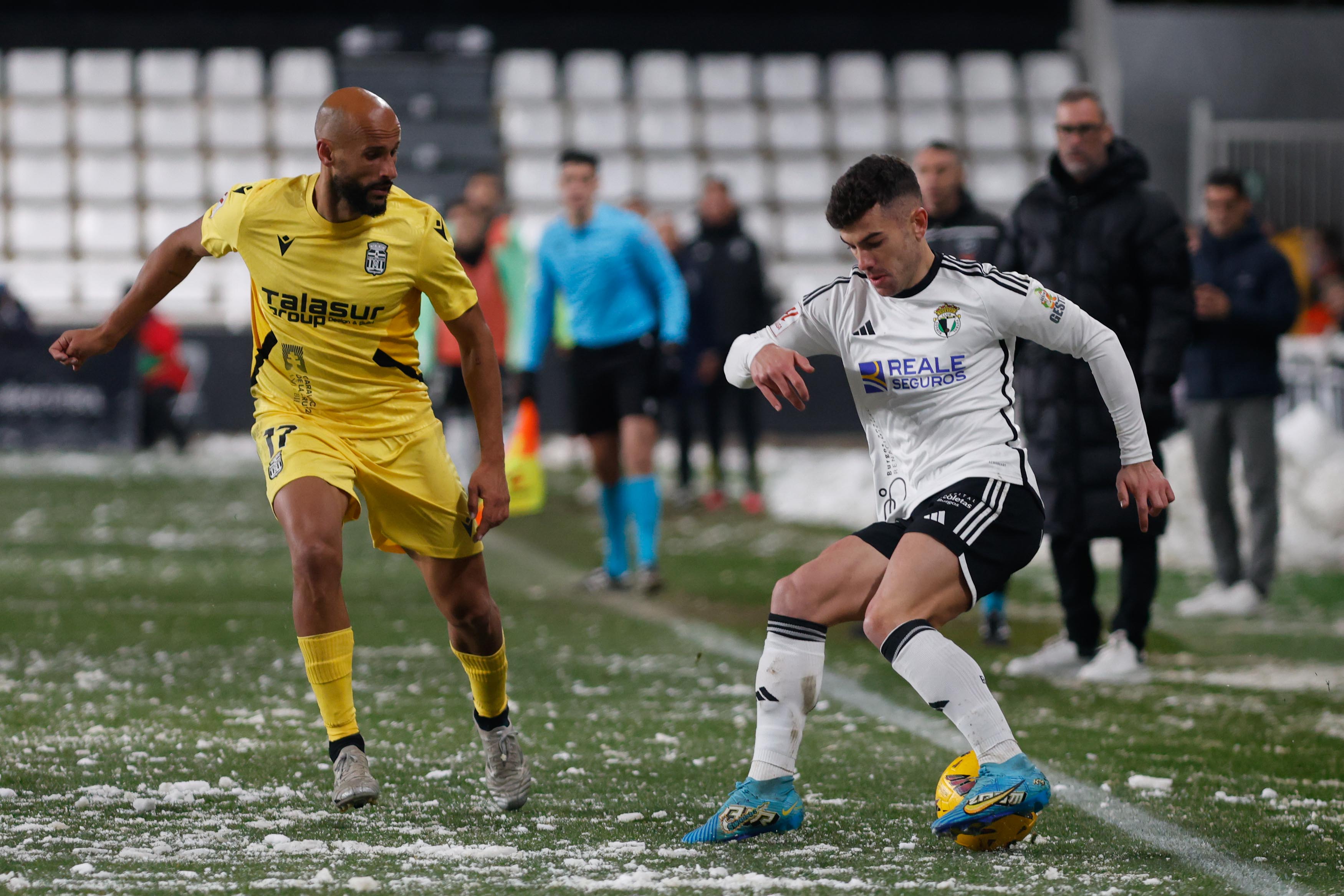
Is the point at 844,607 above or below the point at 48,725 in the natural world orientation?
above

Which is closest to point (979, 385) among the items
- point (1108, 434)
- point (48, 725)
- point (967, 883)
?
point (967, 883)

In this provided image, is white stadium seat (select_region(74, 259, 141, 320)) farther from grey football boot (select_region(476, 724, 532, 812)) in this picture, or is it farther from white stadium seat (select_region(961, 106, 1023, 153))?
grey football boot (select_region(476, 724, 532, 812))

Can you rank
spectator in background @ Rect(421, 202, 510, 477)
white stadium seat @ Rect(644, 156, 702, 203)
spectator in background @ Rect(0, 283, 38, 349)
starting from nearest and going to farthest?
1. spectator in background @ Rect(421, 202, 510, 477)
2. spectator in background @ Rect(0, 283, 38, 349)
3. white stadium seat @ Rect(644, 156, 702, 203)

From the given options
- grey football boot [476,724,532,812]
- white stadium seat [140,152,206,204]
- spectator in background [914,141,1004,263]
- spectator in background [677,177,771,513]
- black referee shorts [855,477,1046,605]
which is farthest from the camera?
white stadium seat [140,152,206,204]

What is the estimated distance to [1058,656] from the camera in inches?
262

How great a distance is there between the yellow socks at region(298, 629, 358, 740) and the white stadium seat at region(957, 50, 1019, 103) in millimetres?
21402

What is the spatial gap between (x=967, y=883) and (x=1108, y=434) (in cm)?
338

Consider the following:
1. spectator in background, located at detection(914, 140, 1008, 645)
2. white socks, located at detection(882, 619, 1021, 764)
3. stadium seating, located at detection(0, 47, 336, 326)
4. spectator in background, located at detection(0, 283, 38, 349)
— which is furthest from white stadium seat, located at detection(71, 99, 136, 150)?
white socks, located at detection(882, 619, 1021, 764)

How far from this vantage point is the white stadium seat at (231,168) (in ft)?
75.1

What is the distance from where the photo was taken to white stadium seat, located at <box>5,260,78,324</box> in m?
21.9

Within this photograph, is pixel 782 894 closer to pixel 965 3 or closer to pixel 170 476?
pixel 170 476

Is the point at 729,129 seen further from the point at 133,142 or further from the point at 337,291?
the point at 337,291

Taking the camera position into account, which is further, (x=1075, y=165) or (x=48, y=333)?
(x=48, y=333)

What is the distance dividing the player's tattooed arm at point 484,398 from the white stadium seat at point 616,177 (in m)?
18.7
